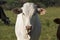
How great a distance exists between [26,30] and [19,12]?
689 mm

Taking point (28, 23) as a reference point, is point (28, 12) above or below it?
above

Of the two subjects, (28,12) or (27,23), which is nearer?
(27,23)

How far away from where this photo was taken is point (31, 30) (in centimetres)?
747

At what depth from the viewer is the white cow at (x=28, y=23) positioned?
24.2 feet

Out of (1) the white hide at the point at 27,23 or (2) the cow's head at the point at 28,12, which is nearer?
(2) the cow's head at the point at 28,12

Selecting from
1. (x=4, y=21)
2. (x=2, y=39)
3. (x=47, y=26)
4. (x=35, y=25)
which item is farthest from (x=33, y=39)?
(x=4, y=21)

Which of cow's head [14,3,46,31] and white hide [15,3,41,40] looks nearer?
cow's head [14,3,46,31]

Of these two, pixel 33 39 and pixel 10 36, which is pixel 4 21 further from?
pixel 33 39

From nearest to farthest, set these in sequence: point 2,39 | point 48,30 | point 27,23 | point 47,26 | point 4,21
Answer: point 27,23 < point 2,39 < point 48,30 < point 47,26 < point 4,21

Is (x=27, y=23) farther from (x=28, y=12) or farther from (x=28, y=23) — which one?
(x=28, y=12)

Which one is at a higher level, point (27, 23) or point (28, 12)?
point (28, 12)

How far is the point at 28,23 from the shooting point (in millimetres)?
7289

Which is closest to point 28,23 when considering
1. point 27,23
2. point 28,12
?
point 27,23

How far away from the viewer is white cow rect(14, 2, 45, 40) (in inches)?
290
